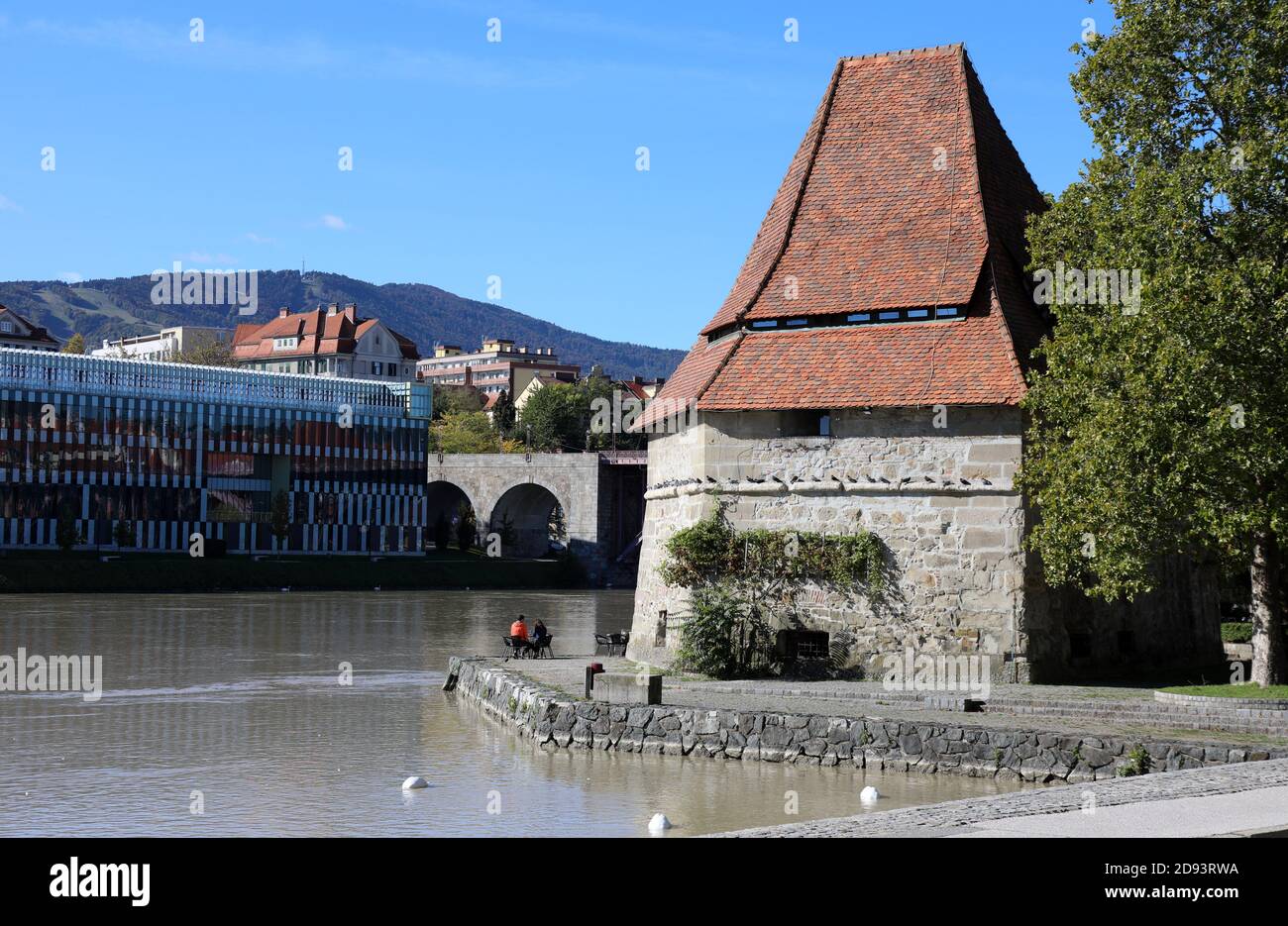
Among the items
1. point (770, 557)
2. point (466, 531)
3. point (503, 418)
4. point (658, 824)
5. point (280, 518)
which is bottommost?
point (658, 824)

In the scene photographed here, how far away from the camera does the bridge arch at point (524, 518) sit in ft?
392

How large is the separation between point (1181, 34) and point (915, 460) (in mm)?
8337

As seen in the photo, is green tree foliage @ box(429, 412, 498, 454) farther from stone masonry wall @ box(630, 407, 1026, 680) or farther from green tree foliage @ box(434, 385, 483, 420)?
stone masonry wall @ box(630, 407, 1026, 680)

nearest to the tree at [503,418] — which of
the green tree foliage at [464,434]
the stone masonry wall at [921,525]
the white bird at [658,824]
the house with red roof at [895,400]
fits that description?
the green tree foliage at [464,434]

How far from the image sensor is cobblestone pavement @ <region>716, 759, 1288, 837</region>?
12203mm

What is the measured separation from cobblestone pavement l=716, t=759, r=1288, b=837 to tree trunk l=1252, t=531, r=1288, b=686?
812 cm

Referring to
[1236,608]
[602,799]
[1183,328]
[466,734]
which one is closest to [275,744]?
[466,734]

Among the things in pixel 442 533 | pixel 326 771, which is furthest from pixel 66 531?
pixel 326 771

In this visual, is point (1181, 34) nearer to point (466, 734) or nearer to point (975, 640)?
point (975, 640)

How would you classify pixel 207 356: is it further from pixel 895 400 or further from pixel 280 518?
pixel 895 400

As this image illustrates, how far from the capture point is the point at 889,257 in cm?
3125

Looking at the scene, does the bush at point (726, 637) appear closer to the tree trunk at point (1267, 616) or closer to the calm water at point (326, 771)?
the calm water at point (326, 771)

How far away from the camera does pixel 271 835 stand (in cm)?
1720

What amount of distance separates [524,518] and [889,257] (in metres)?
94.6
